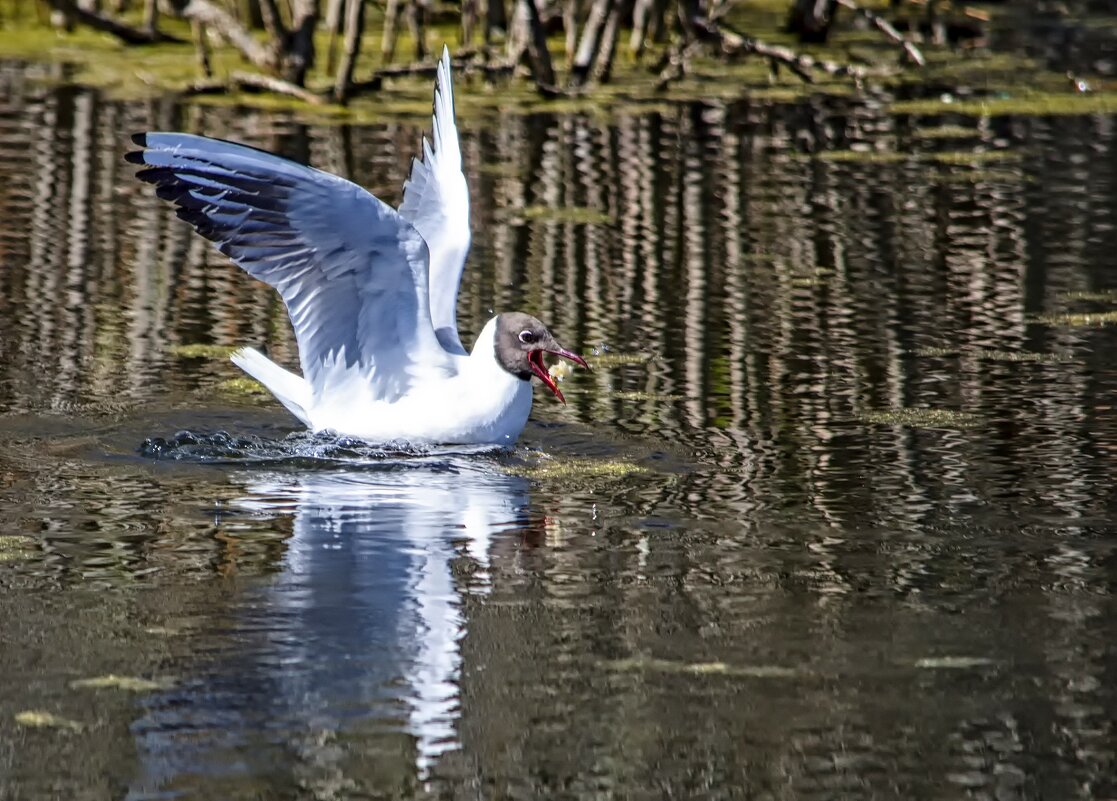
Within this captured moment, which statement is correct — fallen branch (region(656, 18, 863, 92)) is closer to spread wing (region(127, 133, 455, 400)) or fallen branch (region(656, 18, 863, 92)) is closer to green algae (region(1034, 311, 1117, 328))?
green algae (region(1034, 311, 1117, 328))

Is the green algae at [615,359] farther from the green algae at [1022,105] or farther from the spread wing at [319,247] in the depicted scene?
the green algae at [1022,105]

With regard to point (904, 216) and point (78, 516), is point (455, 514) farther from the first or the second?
point (904, 216)

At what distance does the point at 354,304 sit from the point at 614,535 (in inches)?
71.3

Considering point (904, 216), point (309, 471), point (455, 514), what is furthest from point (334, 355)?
point (904, 216)

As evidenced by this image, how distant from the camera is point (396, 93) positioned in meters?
19.6

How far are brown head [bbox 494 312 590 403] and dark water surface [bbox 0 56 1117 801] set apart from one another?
1.03 feet

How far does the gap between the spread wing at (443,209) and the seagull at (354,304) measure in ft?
0.04

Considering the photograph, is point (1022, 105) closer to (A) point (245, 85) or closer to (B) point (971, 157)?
(B) point (971, 157)

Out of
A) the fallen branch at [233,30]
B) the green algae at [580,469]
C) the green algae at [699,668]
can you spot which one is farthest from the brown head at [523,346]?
the fallen branch at [233,30]

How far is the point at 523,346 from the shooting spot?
838 cm

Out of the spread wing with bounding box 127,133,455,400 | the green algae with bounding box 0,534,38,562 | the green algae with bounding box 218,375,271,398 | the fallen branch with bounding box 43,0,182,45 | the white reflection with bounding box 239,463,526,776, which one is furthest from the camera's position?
the fallen branch with bounding box 43,0,182,45

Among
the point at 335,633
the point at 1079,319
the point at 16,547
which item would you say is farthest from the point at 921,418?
the point at 16,547

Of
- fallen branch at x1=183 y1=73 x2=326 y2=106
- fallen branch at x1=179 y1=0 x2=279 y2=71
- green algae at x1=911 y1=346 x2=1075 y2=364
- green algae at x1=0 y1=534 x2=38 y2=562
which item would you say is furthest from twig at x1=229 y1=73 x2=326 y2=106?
green algae at x1=0 y1=534 x2=38 y2=562

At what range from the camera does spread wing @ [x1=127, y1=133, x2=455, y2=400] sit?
7.73m
